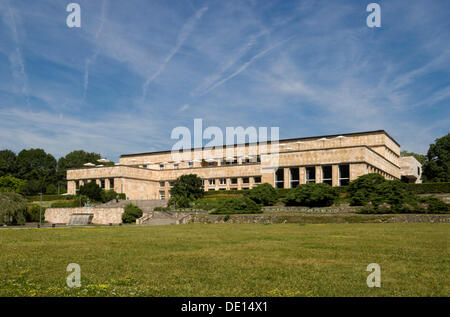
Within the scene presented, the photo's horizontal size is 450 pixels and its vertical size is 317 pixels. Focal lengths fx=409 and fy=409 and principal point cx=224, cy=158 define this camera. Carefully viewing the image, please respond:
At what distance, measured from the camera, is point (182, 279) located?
351 inches

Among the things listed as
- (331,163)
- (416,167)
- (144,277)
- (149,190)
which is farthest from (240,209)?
(416,167)

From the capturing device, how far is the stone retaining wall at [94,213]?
156ft

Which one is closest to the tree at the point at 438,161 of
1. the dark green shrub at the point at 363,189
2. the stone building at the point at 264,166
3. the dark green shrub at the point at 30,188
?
the stone building at the point at 264,166

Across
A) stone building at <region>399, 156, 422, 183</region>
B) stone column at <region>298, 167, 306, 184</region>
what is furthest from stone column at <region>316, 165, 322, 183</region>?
stone building at <region>399, 156, 422, 183</region>

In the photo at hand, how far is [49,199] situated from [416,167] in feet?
232

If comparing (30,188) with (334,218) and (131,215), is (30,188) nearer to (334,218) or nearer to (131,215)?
(131,215)

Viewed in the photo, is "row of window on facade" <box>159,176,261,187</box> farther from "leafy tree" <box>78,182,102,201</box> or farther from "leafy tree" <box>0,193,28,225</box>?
"leafy tree" <box>0,193,28,225</box>

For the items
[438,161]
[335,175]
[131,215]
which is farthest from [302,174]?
[438,161]

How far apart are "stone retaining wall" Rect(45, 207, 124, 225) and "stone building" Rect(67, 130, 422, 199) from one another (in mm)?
22117

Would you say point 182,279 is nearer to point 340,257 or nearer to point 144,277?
Answer: point 144,277

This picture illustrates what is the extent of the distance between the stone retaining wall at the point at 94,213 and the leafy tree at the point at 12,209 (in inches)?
371

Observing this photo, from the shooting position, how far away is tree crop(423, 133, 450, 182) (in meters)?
81.7

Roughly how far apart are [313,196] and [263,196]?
6533mm

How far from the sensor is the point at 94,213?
48.6 meters
